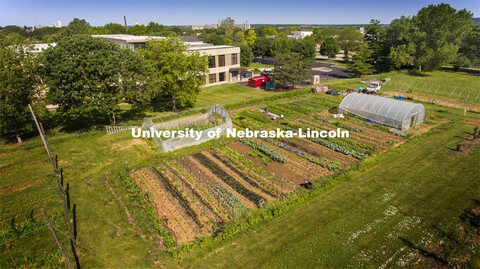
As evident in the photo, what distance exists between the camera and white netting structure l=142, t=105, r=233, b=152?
28219 millimetres

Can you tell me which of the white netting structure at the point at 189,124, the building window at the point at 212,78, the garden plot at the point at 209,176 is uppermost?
the building window at the point at 212,78

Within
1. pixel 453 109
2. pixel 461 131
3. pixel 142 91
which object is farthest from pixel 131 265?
pixel 453 109

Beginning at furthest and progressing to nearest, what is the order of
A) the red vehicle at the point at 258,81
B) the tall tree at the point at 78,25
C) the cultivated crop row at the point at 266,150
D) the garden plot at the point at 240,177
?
the tall tree at the point at 78,25, the red vehicle at the point at 258,81, the cultivated crop row at the point at 266,150, the garden plot at the point at 240,177

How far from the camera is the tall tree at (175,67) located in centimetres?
3738

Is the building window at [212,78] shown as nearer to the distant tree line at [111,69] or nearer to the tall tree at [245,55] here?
the distant tree line at [111,69]

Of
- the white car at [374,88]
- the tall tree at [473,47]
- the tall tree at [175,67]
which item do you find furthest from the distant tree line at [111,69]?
the white car at [374,88]

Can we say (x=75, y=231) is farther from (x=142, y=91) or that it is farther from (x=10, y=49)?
(x=10, y=49)

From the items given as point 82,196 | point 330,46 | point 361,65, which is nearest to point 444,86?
point 361,65

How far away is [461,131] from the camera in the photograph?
3155 cm

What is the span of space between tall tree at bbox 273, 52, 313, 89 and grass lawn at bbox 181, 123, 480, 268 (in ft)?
96.1

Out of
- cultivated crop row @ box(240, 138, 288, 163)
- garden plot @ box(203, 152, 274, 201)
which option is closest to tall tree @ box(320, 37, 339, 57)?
cultivated crop row @ box(240, 138, 288, 163)

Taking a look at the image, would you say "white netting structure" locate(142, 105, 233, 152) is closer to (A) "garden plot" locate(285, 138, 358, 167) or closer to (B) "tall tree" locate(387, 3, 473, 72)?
(A) "garden plot" locate(285, 138, 358, 167)

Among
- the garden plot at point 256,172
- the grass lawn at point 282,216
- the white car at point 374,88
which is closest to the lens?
the grass lawn at point 282,216

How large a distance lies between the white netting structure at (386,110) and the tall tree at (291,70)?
49.4 feet
